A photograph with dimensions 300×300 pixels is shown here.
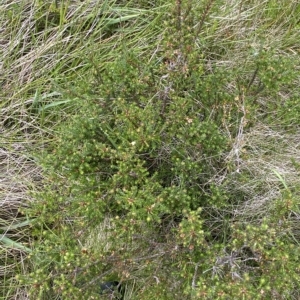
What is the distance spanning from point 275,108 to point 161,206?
80 centimetres

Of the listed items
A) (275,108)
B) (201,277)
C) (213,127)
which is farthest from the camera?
(275,108)

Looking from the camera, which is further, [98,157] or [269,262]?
[98,157]

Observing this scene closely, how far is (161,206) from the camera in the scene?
61.6 inches

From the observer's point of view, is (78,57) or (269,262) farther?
(78,57)

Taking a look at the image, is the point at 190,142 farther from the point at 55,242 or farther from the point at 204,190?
the point at 55,242

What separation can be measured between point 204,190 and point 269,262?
0.39m

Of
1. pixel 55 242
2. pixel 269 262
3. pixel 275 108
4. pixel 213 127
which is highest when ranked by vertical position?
pixel 213 127

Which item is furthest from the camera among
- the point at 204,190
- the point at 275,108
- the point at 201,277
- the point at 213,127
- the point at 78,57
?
the point at 78,57

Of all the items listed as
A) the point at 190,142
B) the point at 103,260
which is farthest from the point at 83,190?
the point at 190,142

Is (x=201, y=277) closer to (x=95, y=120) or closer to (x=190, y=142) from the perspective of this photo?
(x=190, y=142)

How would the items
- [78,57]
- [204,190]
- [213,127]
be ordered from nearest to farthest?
1. [213,127]
2. [204,190]
3. [78,57]

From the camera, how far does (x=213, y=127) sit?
5.65 feet

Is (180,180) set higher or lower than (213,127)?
lower

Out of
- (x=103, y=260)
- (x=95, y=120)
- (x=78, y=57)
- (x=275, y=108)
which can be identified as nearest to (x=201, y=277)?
(x=103, y=260)
